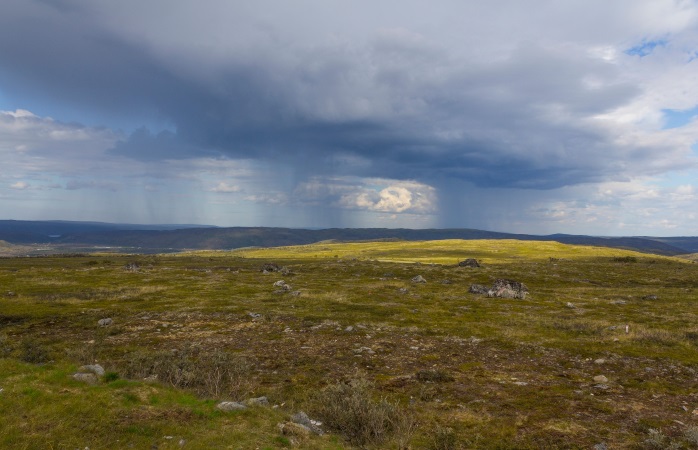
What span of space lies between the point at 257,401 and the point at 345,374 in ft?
18.4

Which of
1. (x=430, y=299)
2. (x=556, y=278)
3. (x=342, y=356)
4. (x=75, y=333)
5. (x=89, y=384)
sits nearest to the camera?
(x=89, y=384)

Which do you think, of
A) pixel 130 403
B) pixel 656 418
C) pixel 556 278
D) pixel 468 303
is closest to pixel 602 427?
pixel 656 418

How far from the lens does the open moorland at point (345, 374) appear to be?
1239cm

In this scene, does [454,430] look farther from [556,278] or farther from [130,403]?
[556,278]

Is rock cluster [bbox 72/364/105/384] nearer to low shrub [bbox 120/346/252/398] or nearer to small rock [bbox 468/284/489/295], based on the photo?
low shrub [bbox 120/346/252/398]

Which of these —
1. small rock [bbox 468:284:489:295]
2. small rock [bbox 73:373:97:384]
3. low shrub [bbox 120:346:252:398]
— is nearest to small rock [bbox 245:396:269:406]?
low shrub [bbox 120:346:252:398]

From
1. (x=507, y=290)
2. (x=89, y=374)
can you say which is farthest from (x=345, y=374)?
(x=507, y=290)

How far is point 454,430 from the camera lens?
13.5 metres

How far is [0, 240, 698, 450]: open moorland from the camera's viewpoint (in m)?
12.4

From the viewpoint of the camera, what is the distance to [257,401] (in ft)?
50.2

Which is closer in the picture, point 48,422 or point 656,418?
point 48,422

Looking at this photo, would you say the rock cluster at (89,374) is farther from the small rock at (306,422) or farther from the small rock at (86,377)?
the small rock at (306,422)

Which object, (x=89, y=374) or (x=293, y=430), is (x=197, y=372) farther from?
(x=293, y=430)

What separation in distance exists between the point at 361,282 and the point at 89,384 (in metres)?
49.0
